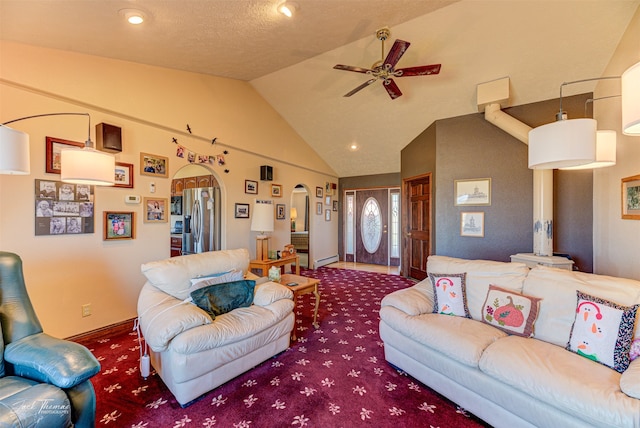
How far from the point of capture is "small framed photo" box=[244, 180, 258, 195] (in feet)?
14.9

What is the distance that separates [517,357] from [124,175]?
3.86m

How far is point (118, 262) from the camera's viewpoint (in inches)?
117

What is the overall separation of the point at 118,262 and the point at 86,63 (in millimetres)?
2070

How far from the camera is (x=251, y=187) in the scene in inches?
182

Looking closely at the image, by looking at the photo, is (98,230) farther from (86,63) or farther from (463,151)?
(463,151)

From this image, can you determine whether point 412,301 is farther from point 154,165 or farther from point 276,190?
point 276,190

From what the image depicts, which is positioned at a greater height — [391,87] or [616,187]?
[391,87]

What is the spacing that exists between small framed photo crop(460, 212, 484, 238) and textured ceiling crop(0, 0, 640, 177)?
1612 millimetres

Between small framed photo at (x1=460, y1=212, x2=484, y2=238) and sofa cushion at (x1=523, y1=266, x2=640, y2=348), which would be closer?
sofa cushion at (x1=523, y1=266, x2=640, y2=348)

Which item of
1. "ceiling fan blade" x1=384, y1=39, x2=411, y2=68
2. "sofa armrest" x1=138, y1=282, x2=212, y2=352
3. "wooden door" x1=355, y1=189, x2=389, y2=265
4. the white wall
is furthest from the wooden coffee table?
"wooden door" x1=355, y1=189, x2=389, y2=265

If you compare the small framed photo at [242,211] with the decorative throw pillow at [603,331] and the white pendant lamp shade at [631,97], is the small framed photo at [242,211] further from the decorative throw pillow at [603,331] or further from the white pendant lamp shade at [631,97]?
the white pendant lamp shade at [631,97]

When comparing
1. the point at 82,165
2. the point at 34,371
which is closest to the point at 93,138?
the point at 82,165

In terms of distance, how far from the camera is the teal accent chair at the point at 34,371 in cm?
118

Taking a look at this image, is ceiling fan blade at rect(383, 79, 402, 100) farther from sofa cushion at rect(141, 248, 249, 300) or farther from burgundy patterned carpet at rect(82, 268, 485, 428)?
burgundy patterned carpet at rect(82, 268, 485, 428)
